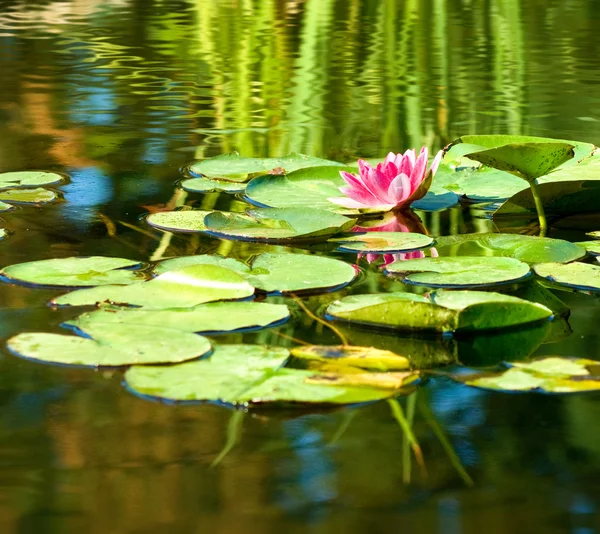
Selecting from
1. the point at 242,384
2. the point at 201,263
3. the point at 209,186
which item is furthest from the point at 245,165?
the point at 242,384

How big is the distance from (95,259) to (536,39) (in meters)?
3.35

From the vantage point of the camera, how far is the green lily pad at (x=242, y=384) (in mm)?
961

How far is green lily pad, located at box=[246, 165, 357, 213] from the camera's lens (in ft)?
5.92

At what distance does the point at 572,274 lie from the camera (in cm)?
137

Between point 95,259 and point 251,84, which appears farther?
point 251,84

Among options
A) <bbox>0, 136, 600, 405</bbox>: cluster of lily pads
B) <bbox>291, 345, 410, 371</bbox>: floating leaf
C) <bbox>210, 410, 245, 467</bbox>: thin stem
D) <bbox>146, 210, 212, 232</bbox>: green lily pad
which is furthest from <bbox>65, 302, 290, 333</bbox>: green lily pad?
<bbox>146, 210, 212, 232</bbox>: green lily pad

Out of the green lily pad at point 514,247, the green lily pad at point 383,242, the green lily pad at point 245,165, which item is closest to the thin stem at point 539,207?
the green lily pad at point 514,247

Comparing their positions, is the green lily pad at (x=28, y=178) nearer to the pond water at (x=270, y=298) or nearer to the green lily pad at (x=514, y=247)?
the pond water at (x=270, y=298)

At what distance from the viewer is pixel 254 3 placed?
241 inches

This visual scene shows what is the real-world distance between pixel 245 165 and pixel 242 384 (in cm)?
111

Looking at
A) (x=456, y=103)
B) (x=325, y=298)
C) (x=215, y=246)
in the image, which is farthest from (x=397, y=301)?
(x=456, y=103)

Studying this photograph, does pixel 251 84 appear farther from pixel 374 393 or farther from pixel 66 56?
pixel 374 393

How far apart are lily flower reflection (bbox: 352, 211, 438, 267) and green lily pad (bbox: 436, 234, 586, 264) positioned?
0.04 meters

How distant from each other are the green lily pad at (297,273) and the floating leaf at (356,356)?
9.4 inches
